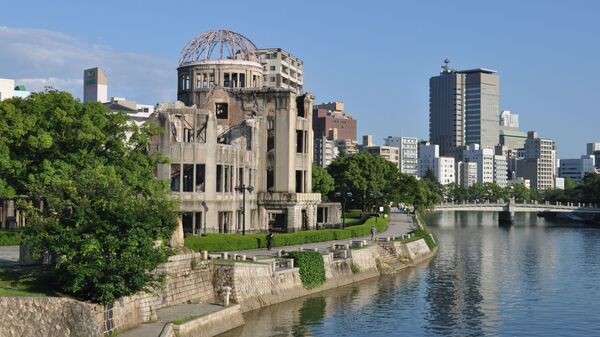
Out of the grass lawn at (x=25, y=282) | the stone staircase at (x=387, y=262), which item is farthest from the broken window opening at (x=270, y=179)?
the grass lawn at (x=25, y=282)

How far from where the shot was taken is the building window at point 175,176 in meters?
79.1

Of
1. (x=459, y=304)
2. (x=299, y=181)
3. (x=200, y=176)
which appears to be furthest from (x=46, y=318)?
(x=299, y=181)

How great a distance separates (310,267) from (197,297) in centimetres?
1446

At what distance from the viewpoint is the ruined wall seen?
3341 cm

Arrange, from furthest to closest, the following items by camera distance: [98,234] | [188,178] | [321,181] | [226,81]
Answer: [321,181] < [226,81] < [188,178] < [98,234]

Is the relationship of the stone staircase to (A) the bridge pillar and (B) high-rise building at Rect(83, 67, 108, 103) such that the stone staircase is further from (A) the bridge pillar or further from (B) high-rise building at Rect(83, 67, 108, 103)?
(B) high-rise building at Rect(83, 67, 108, 103)

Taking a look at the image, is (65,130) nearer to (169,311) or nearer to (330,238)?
(169,311)

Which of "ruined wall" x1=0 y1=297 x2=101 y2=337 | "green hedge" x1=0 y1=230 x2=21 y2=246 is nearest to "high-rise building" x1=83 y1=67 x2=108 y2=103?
"green hedge" x1=0 y1=230 x2=21 y2=246

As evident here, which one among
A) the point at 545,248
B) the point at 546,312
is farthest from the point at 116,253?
the point at 545,248

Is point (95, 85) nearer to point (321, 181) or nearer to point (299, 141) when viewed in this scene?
point (321, 181)

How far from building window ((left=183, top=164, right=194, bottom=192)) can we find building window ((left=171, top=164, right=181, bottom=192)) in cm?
102

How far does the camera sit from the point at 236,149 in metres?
84.8

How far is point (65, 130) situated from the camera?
6331 cm

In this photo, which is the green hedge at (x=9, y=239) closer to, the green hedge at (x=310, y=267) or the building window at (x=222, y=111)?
the green hedge at (x=310, y=267)
